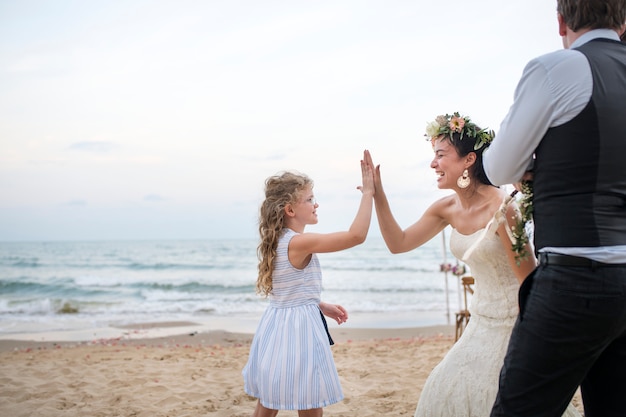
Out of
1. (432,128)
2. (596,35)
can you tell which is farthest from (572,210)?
(432,128)

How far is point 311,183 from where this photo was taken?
4.13 m

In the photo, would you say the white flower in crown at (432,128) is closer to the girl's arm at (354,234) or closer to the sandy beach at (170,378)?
the girl's arm at (354,234)

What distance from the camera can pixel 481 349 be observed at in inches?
131

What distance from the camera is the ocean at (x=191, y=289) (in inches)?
610

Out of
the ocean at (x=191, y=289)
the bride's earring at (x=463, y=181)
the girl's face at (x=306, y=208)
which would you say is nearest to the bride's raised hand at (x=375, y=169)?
the bride's earring at (x=463, y=181)

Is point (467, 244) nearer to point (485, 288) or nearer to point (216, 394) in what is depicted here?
point (485, 288)

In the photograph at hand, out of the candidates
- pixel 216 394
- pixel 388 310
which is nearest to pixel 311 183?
pixel 216 394

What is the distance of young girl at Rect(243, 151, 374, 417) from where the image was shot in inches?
143

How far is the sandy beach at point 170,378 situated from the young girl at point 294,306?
7.36ft

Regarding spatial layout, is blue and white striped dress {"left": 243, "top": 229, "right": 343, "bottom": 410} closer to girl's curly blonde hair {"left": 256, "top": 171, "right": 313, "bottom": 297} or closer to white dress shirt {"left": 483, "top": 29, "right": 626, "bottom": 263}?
girl's curly blonde hair {"left": 256, "top": 171, "right": 313, "bottom": 297}

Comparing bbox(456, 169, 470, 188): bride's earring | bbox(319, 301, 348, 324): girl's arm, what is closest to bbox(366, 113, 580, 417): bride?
bbox(456, 169, 470, 188): bride's earring

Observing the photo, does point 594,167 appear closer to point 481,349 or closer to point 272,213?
point 481,349

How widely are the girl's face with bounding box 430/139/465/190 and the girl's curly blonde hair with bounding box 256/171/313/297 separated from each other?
899mm

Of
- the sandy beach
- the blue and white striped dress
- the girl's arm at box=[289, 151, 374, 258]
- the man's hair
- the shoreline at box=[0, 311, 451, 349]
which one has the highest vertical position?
the man's hair
